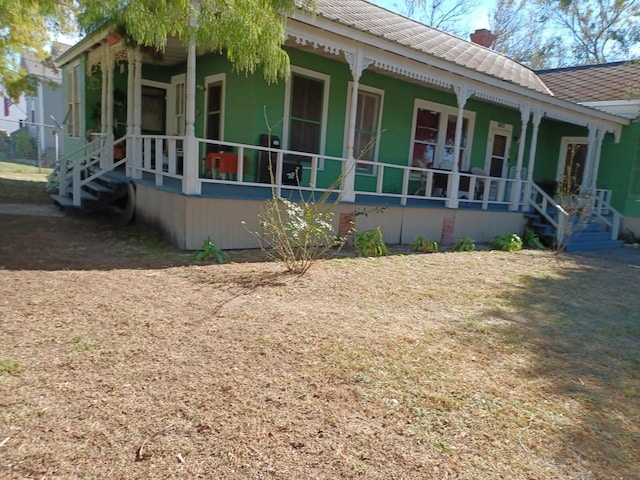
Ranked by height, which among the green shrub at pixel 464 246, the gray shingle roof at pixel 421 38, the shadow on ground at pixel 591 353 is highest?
the gray shingle roof at pixel 421 38

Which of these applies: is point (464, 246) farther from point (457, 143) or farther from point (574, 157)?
point (574, 157)

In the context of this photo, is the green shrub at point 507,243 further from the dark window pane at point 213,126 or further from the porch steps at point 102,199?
the porch steps at point 102,199

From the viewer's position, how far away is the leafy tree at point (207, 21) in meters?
3.98

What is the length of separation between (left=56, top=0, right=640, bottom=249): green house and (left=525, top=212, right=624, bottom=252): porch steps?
5cm

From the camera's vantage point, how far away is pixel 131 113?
8750mm

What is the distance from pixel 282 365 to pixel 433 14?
3012 cm

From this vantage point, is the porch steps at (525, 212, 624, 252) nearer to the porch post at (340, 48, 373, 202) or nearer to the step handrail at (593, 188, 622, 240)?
the step handrail at (593, 188, 622, 240)

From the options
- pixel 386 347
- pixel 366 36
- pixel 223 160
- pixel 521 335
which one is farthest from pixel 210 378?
pixel 366 36

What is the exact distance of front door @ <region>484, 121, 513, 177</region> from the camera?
12.7m

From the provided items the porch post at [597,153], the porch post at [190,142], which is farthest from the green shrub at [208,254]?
the porch post at [597,153]

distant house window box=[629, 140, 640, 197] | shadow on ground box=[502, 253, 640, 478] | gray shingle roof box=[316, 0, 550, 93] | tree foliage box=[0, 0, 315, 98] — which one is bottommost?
shadow on ground box=[502, 253, 640, 478]

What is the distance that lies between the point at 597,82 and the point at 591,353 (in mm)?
14555

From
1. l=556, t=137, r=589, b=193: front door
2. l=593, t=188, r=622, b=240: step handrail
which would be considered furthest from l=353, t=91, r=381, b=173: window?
l=556, t=137, r=589, b=193: front door

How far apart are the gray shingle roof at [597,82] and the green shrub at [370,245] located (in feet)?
34.5
